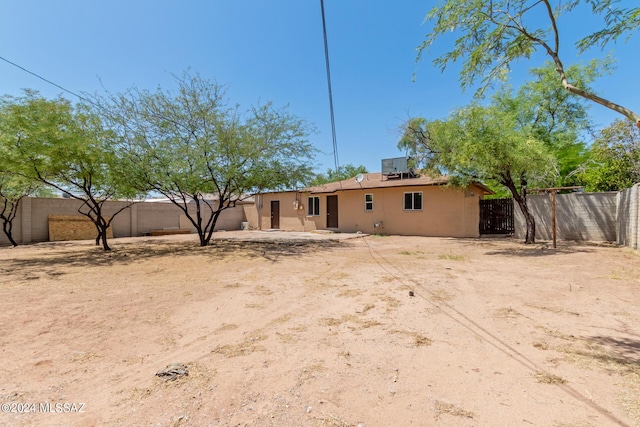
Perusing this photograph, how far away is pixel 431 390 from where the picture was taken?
220 centimetres

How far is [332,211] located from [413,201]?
16.9 feet

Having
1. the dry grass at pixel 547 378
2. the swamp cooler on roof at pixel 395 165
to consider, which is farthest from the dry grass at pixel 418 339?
the swamp cooler on roof at pixel 395 165

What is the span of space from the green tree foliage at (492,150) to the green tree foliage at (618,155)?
201 inches

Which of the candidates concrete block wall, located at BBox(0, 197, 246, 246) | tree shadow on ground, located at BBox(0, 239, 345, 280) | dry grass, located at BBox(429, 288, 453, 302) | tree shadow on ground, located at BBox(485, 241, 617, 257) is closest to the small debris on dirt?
dry grass, located at BBox(429, 288, 453, 302)

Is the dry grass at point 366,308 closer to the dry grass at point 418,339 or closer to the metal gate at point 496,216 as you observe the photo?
the dry grass at point 418,339

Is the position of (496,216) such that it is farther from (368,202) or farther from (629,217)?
(368,202)

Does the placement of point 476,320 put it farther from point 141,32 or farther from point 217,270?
point 141,32

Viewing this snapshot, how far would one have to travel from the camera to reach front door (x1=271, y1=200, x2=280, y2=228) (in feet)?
67.9

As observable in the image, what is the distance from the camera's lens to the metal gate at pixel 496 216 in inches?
571

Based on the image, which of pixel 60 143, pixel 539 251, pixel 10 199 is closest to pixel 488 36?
pixel 539 251

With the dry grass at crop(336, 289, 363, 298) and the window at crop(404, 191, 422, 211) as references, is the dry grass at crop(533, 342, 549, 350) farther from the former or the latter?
the window at crop(404, 191, 422, 211)

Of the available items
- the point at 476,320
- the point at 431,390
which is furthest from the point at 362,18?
the point at 431,390

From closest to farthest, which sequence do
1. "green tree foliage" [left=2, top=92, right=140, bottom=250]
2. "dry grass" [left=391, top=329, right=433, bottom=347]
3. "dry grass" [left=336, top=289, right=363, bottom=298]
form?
"dry grass" [left=391, top=329, right=433, bottom=347] < "dry grass" [left=336, top=289, right=363, bottom=298] < "green tree foliage" [left=2, top=92, right=140, bottom=250]

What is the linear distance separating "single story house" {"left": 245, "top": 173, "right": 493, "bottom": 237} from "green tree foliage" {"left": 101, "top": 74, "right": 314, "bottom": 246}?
704 cm
